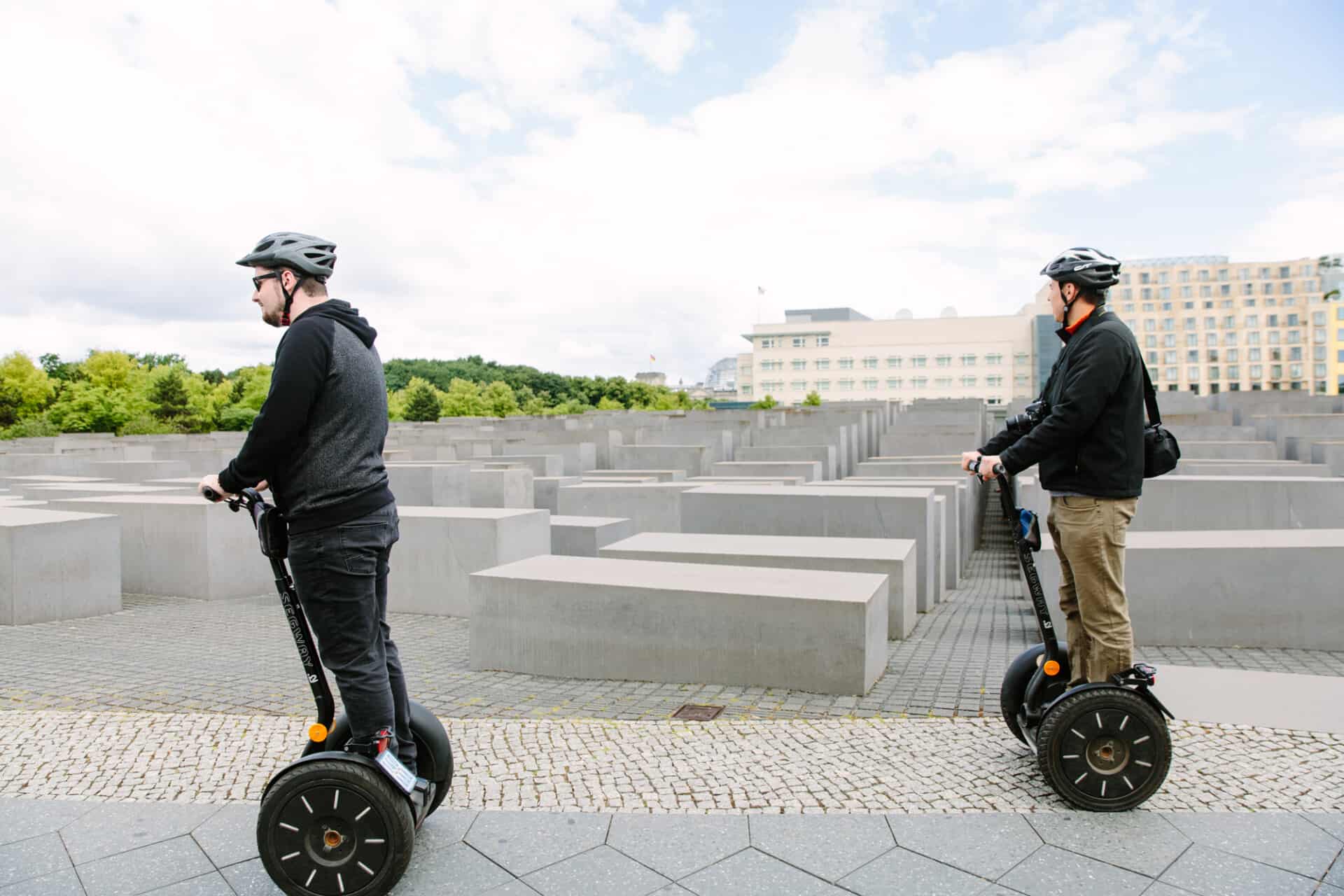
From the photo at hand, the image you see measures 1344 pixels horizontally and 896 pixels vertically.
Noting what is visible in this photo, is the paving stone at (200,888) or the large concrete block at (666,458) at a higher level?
the large concrete block at (666,458)

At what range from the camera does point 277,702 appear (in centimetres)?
533

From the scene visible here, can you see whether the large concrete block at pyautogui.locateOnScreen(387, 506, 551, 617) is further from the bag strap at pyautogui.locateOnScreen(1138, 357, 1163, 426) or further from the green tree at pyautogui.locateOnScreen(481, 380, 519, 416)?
the green tree at pyautogui.locateOnScreen(481, 380, 519, 416)

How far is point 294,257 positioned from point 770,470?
13.0m

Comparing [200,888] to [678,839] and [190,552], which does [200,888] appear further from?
[190,552]

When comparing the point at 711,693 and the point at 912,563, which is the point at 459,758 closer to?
the point at 711,693

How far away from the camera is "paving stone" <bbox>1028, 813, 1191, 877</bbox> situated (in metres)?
3.12

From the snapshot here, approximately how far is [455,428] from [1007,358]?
3315 inches

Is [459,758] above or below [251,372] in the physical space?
below

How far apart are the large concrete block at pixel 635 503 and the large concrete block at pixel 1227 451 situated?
8.95 m

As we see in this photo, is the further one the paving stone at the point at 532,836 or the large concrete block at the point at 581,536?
the large concrete block at the point at 581,536

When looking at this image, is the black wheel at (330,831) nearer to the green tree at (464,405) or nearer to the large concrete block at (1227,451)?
the large concrete block at (1227,451)

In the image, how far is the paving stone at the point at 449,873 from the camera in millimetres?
3021

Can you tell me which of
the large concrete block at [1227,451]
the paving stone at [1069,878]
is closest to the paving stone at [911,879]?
the paving stone at [1069,878]

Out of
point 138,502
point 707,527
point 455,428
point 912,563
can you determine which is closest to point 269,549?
point 912,563
